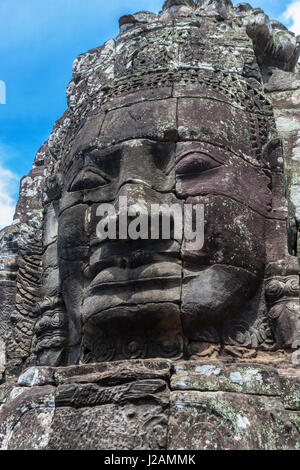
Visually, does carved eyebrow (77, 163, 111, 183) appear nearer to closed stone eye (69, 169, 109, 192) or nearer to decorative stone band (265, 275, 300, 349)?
closed stone eye (69, 169, 109, 192)

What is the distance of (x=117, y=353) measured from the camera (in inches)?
150

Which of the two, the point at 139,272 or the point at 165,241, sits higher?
the point at 165,241

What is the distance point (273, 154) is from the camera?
442 cm

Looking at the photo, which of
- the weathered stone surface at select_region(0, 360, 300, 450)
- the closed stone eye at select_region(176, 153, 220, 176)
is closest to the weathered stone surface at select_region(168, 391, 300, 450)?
the weathered stone surface at select_region(0, 360, 300, 450)

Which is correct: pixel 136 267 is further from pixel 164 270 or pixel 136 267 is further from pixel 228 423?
pixel 228 423

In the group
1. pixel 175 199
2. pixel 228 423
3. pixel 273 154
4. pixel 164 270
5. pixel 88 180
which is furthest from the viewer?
pixel 273 154

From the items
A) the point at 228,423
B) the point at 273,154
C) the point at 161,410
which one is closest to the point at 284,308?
the point at 228,423

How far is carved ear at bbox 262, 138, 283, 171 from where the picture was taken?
437 cm

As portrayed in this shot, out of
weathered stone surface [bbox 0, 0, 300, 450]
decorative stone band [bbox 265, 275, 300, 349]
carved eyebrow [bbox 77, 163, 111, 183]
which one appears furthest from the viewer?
carved eyebrow [bbox 77, 163, 111, 183]

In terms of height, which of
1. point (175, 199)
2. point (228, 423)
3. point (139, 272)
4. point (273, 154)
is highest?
point (273, 154)

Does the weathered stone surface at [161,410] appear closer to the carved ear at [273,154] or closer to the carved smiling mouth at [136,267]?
the carved smiling mouth at [136,267]

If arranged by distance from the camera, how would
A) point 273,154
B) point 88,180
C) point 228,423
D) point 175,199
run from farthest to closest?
point 273,154
point 88,180
point 175,199
point 228,423

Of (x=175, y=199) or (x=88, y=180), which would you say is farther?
(x=88, y=180)

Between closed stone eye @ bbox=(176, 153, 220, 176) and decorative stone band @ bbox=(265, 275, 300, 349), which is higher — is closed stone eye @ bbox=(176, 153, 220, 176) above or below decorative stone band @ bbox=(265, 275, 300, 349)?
above
